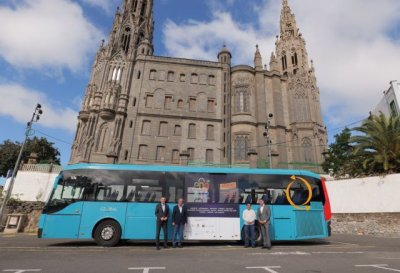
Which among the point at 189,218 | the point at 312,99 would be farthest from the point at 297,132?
the point at 189,218

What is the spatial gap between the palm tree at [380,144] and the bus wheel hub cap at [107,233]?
53.9ft

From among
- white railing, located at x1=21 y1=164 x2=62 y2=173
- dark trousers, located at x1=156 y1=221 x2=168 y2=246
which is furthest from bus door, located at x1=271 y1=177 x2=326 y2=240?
white railing, located at x1=21 y1=164 x2=62 y2=173

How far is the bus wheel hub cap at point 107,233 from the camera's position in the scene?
9.36 meters

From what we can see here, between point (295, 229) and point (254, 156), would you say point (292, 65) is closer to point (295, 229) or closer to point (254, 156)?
point (254, 156)

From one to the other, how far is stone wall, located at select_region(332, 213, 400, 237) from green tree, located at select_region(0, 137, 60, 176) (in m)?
42.6

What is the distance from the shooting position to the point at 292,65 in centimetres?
4425

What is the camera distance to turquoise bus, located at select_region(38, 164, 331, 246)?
30.8ft

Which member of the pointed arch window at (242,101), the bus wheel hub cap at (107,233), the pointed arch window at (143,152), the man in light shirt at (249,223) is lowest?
the bus wheel hub cap at (107,233)

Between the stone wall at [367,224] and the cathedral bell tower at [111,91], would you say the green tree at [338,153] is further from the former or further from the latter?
the cathedral bell tower at [111,91]

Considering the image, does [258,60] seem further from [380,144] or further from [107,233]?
[107,233]

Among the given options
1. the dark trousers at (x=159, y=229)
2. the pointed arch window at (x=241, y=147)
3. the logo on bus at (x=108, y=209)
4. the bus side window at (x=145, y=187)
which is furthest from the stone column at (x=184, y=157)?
the dark trousers at (x=159, y=229)

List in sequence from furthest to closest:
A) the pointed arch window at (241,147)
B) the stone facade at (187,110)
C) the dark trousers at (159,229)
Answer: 1. the pointed arch window at (241,147)
2. the stone facade at (187,110)
3. the dark trousers at (159,229)

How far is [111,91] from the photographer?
1293 inches

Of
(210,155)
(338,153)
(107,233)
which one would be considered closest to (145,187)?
(107,233)
